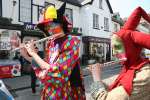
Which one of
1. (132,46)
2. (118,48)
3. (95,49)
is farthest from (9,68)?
(95,49)

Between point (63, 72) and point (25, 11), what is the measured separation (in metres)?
18.1

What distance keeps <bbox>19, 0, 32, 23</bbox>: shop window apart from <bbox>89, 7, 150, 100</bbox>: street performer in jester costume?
18.1 metres

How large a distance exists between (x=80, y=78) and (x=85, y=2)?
1018 inches

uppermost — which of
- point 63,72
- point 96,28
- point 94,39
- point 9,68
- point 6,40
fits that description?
point 96,28

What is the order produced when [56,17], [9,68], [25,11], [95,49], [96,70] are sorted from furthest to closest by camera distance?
1. [95,49]
2. [25,11]
3. [9,68]
4. [56,17]
5. [96,70]

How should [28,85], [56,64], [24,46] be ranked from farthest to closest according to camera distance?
[28,85]
[24,46]
[56,64]

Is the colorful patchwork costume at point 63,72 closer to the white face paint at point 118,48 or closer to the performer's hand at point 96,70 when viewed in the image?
the performer's hand at point 96,70

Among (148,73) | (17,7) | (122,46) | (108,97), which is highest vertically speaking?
(17,7)

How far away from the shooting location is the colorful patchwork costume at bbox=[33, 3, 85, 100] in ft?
9.44

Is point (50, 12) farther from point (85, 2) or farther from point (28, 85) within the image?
point (85, 2)

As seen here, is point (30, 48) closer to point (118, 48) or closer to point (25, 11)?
point (118, 48)

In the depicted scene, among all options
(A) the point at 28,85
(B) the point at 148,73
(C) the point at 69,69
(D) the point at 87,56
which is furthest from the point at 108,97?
(D) the point at 87,56

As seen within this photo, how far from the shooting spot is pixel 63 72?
2871 mm

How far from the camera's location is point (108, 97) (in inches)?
87.4
